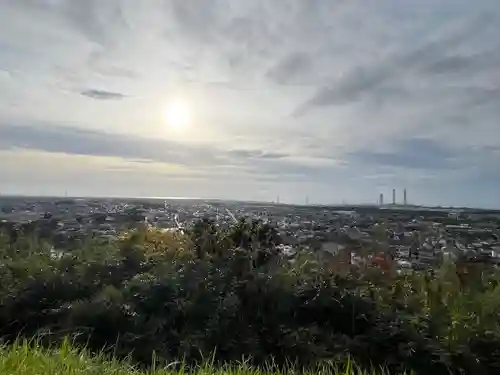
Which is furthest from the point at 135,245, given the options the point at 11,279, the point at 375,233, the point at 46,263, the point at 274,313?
the point at 375,233

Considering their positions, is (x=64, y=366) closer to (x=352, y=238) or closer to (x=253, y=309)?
(x=253, y=309)

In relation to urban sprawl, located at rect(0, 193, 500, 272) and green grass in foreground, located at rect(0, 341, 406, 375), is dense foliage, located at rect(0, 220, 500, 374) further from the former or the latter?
green grass in foreground, located at rect(0, 341, 406, 375)

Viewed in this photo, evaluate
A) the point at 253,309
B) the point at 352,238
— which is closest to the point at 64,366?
the point at 253,309

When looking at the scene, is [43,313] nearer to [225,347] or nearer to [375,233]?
[225,347]

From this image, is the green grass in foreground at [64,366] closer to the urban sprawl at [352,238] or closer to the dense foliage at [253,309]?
the dense foliage at [253,309]

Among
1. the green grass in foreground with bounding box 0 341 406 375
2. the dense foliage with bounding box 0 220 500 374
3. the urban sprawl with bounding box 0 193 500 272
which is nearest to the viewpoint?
the green grass in foreground with bounding box 0 341 406 375

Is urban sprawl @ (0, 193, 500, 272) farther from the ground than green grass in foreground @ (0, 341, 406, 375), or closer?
farther from the ground

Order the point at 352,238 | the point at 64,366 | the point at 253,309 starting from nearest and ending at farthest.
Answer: the point at 64,366, the point at 253,309, the point at 352,238

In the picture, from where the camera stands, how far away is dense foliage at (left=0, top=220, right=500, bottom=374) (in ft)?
15.8

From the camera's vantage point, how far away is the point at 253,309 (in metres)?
5.50

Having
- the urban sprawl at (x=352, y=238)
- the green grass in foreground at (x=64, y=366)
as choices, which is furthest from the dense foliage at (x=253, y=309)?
the green grass in foreground at (x=64, y=366)

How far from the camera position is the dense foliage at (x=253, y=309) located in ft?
15.8

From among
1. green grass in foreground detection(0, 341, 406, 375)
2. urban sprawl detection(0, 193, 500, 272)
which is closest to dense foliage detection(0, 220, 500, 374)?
urban sprawl detection(0, 193, 500, 272)

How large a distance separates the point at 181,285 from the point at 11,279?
2365mm
